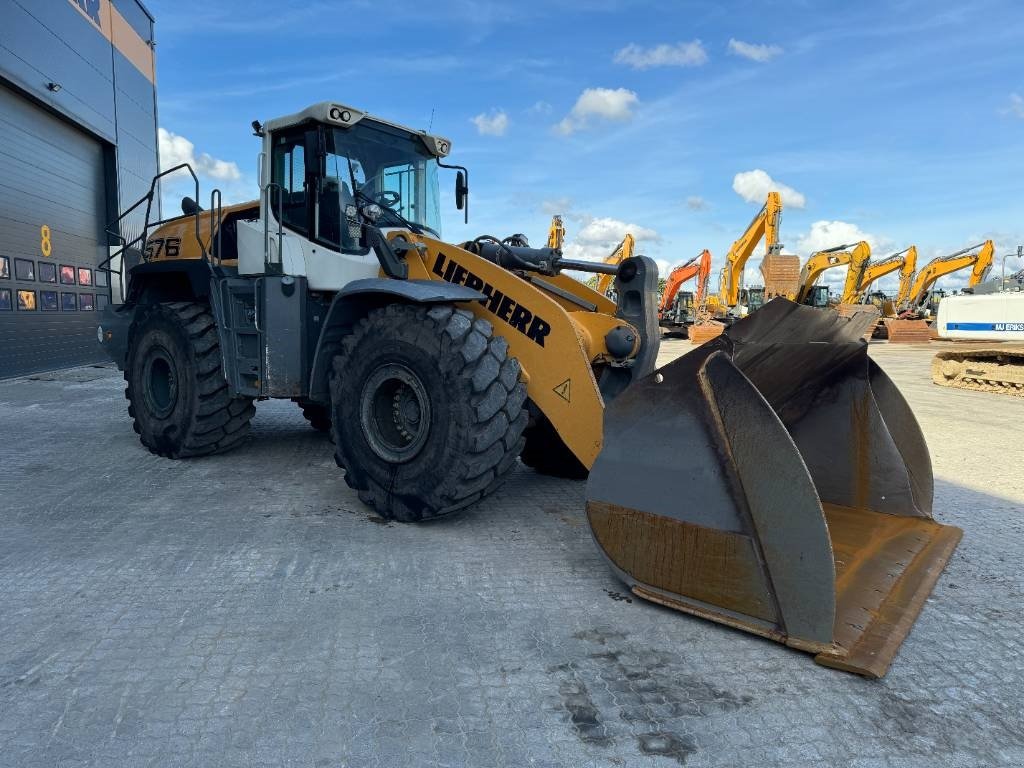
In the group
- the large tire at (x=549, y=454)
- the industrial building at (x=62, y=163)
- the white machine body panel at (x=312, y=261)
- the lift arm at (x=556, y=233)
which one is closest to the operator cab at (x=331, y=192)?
the white machine body panel at (x=312, y=261)

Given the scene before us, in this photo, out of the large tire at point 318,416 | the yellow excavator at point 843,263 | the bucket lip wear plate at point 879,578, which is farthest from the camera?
the yellow excavator at point 843,263

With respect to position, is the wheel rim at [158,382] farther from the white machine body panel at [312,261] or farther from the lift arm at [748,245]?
the lift arm at [748,245]

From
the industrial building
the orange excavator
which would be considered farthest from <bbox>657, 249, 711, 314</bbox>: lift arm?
the industrial building

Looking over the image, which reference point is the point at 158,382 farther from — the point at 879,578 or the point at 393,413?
the point at 879,578

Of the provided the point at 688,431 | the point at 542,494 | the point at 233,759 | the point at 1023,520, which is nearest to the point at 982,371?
the point at 1023,520

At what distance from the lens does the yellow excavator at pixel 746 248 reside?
24.9 m

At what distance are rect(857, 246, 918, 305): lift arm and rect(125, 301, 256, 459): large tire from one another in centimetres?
3046

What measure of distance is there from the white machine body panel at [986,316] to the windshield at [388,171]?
1333cm

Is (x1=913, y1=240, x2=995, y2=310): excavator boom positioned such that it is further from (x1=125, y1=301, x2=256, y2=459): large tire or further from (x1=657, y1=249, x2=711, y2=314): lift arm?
(x1=125, y1=301, x2=256, y2=459): large tire

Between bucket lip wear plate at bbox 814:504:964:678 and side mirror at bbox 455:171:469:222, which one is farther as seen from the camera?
side mirror at bbox 455:171:469:222

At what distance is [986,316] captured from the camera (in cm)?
1427

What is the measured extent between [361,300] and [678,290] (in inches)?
1131

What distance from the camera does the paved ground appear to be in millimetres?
2125

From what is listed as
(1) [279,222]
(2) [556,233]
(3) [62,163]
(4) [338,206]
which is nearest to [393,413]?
(4) [338,206]
